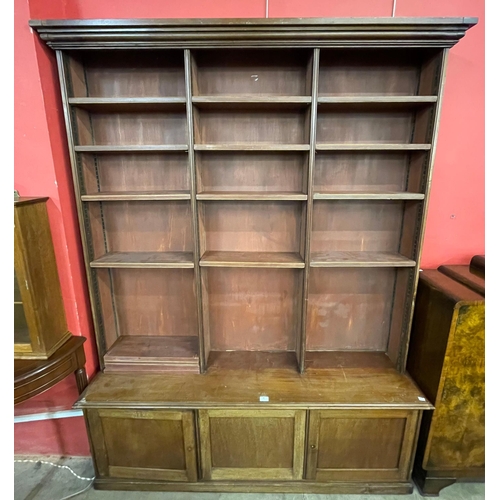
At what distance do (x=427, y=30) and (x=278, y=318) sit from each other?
68.8 inches

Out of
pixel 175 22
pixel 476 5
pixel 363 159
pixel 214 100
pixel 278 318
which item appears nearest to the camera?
pixel 175 22

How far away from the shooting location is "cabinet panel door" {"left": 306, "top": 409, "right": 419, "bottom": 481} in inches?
63.2

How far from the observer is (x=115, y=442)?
167 centimetres

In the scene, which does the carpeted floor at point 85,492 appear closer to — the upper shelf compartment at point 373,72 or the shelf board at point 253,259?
the shelf board at point 253,259

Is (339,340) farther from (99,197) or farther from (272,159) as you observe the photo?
(99,197)

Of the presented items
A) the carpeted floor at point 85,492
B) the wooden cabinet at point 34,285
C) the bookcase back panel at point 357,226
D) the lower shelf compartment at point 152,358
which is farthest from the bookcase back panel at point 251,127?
the carpeted floor at point 85,492

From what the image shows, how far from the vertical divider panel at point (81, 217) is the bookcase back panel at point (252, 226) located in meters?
0.67

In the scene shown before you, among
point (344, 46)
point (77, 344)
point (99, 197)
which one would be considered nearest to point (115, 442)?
point (77, 344)

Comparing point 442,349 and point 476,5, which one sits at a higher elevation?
point 476,5

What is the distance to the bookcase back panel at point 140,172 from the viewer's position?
1.76m

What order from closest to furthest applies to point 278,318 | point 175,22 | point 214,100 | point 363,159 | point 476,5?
point 175,22
point 214,100
point 476,5
point 363,159
point 278,318

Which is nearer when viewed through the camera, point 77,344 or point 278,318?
point 77,344

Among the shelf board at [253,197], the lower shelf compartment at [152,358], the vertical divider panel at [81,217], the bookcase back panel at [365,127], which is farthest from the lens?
the lower shelf compartment at [152,358]

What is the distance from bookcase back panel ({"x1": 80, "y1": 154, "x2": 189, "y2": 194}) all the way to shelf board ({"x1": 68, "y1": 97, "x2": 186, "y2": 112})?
0.84 ft
